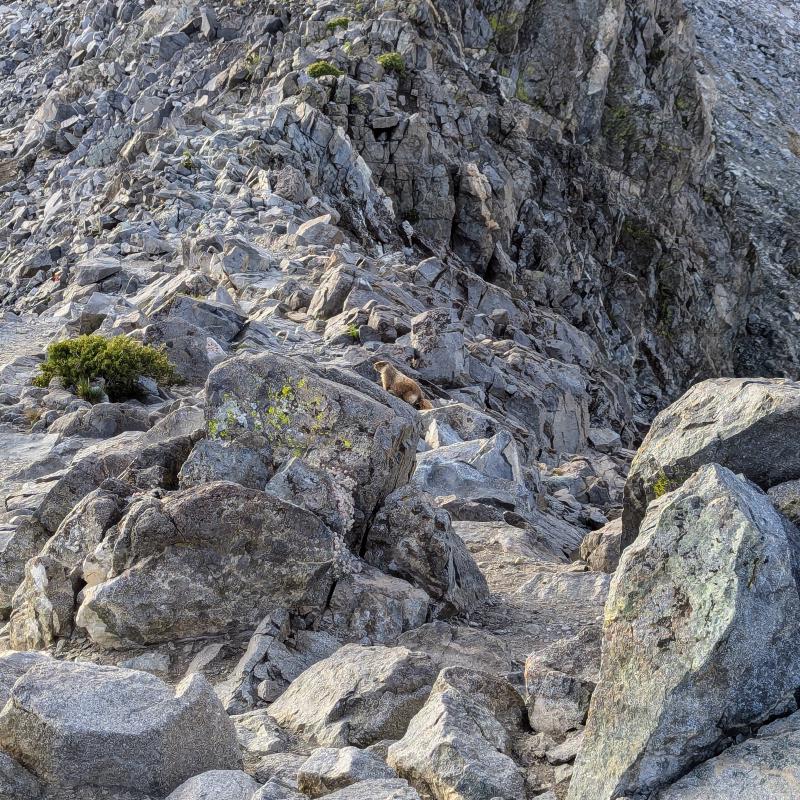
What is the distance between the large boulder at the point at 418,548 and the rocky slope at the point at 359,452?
45 millimetres

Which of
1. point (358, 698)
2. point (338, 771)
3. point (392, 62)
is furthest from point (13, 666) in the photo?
point (392, 62)

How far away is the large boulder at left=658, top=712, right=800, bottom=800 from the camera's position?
14.6 feet

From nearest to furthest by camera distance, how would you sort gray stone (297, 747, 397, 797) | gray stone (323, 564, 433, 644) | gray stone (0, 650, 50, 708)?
1. gray stone (297, 747, 397, 797)
2. gray stone (0, 650, 50, 708)
3. gray stone (323, 564, 433, 644)

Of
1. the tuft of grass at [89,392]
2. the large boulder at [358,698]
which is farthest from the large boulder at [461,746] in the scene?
the tuft of grass at [89,392]

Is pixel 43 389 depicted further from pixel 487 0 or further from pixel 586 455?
pixel 487 0

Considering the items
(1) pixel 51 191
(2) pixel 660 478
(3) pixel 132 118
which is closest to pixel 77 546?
(2) pixel 660 478

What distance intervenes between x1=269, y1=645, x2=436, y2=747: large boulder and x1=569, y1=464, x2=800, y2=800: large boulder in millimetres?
1714

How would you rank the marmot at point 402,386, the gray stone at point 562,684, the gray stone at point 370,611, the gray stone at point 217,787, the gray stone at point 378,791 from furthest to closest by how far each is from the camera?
the marmot at point 402,386, the gray stone at point 370,611, the gray stone at point 562,684, the gray stone at point 217,787, the gray stone at point 378,791

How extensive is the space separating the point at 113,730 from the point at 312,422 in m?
4.71

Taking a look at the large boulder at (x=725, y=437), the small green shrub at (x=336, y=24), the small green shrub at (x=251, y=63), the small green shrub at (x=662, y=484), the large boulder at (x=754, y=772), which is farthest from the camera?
the small green shrub at (x=336, y=24)

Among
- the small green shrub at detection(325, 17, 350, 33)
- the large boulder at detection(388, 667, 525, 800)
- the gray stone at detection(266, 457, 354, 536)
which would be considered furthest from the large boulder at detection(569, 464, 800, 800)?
the small green shrub at detection(325, 17, 350, 33)

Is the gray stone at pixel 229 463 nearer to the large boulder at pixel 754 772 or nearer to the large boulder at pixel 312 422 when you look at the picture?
the large boulder at pixel 312 422

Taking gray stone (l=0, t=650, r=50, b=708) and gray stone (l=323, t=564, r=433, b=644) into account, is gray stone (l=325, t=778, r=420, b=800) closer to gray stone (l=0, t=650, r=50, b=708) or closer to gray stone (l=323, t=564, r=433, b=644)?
gray stone (l=0, t=650, r=50, b=708)

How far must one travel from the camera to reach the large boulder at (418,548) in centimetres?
955
